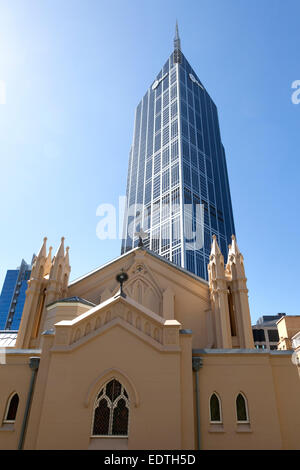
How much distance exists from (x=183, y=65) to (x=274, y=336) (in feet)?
529

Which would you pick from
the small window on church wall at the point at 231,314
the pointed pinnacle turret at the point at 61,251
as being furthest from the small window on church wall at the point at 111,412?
the pointed pinnacle turret at the point at 61,251

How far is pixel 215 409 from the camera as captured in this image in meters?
11.4

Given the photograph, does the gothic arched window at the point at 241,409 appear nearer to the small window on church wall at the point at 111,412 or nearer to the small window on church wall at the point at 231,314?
the small window on church wall at the point at 111,412

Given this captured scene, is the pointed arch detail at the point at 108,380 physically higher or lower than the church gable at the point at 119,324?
lower

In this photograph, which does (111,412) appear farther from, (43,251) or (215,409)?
(43,251)

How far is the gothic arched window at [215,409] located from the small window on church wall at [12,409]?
7.25m

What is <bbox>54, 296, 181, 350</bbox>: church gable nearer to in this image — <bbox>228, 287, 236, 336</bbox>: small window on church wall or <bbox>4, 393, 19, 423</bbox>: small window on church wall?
<bbox>4, 393, 19, 423</bbox>: small window on church wall

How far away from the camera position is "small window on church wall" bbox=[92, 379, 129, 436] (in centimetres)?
1033

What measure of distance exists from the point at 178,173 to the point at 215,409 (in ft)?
403

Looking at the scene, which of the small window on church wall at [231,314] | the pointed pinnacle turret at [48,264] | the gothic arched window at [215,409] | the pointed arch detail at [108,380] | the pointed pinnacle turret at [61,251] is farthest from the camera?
the pointed pinnacle turret at [48,264]

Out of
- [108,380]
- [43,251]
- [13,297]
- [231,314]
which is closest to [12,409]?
[108,380]

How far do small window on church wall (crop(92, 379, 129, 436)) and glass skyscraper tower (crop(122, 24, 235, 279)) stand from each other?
96960 millimetres

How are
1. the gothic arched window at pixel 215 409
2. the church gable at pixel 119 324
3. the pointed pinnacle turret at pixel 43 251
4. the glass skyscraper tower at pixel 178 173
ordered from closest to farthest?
the gothic arched window at pixel 215 409 → the church gable at pixel 119 324 → the pointed pinnacle turret at pixel 43 251 → the glass skyscraper tower at pixel 178 173

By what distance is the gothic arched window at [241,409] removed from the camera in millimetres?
11289
